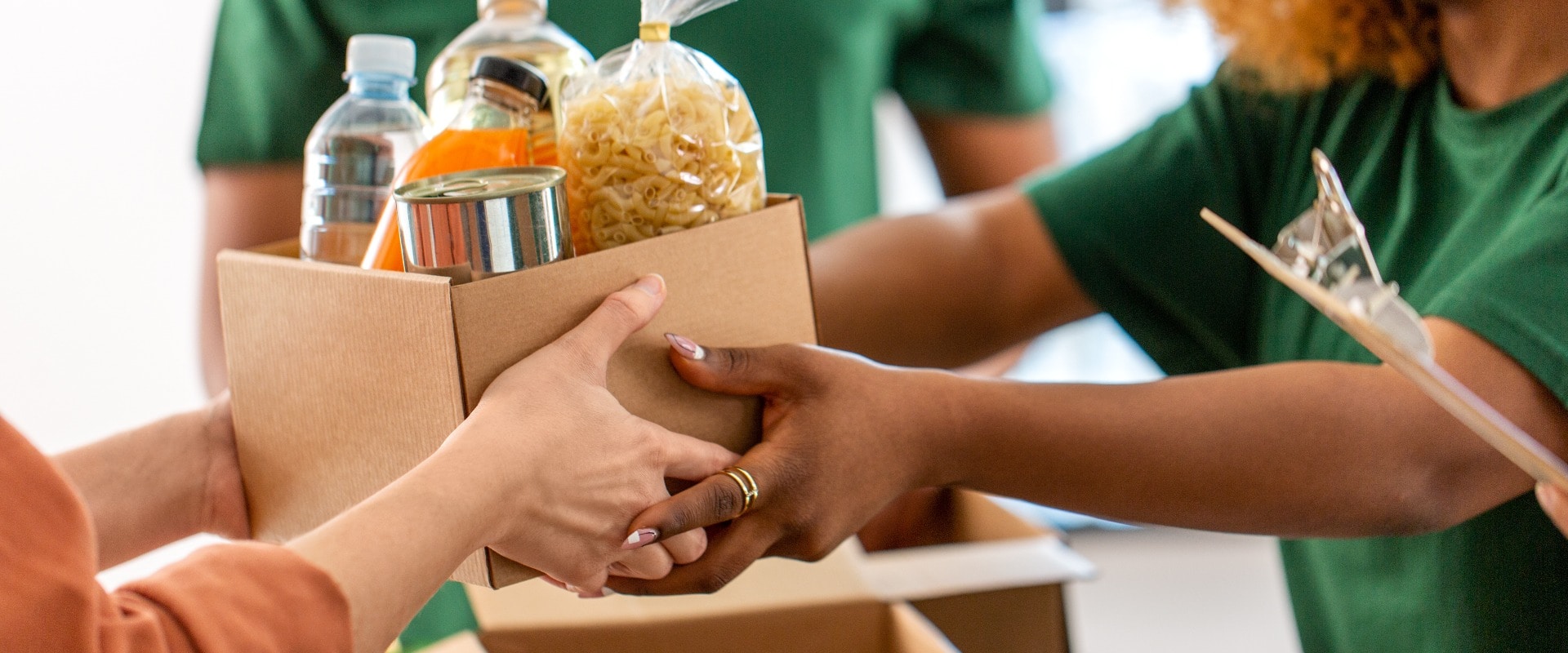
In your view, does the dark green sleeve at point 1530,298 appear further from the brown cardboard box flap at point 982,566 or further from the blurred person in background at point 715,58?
the blurred person in background at point 715,58

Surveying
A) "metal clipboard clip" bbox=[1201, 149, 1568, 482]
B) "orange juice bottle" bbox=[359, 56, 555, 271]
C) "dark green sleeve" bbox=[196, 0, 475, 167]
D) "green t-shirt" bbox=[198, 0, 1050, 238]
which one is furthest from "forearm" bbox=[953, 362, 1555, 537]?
"dark green sleeve" bbox=[196, 0, 475, 167]

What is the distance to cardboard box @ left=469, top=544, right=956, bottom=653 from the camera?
896 mm

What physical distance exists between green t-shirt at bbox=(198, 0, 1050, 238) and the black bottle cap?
0.54 meters

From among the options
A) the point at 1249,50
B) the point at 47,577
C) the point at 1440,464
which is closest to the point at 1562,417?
the point at 1440,464

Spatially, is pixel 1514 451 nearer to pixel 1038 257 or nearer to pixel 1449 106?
pixel 1449 106

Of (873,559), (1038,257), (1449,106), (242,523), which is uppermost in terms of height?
(1449,106)

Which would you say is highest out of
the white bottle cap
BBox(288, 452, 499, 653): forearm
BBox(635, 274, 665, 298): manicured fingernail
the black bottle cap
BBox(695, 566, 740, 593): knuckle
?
the white bottle cap

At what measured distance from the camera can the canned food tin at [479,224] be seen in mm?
608

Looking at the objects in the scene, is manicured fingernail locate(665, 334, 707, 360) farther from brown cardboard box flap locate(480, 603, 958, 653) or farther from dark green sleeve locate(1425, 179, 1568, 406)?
dark green sleeve locate(1425, 179, 1568, 406)

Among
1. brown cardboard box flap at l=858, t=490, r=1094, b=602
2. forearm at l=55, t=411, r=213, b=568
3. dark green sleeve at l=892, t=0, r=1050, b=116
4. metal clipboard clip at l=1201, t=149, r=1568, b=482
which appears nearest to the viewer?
metal clipboard clip at l=1201, t=149, r=1568, b=482

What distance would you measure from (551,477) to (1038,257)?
→ 0.61 m

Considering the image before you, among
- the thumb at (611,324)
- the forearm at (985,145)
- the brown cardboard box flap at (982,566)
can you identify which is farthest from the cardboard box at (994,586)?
the forearm at (985,145)

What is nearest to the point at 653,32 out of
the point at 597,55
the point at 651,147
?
the point at 651,147

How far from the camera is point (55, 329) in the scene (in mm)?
2264
